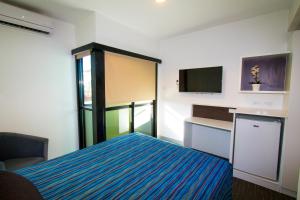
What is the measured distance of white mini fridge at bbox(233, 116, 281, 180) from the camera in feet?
6.72

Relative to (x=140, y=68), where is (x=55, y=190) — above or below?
below

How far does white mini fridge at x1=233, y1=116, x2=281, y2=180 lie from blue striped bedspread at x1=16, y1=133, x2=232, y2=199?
1.06 meters

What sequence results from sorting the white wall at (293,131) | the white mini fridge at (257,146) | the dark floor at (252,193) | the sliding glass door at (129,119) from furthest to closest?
1. the sliding glass door at (129,119)
2. the white mini fridge at (257,146)
3. the dark floor at (252,193)
4. the white wall at (293,131)

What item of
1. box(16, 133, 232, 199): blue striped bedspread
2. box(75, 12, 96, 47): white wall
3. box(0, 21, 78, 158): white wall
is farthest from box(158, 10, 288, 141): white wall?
box(0, 21, 78, 158): white wall

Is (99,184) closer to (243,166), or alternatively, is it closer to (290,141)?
(243,166)

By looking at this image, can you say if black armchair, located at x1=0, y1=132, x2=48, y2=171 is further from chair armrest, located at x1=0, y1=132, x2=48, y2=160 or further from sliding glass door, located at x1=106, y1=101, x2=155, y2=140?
sliding glass door, located at x1=106, y1=101, x2=155, y2=140

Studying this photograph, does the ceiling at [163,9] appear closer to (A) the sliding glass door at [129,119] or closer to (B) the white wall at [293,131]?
(B) the white wall at [293,131]

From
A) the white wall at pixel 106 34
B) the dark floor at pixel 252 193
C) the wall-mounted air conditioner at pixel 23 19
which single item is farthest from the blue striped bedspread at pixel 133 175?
the wall-mounted air conditioner at pixel 23 19

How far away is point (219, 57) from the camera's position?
2.89 meters

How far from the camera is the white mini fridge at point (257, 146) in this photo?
6.72 ft

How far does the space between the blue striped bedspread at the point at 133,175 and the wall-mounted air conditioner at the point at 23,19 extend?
2.00 m

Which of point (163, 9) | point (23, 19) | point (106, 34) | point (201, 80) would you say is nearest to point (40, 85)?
point (23, 19)

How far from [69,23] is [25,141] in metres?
2.19

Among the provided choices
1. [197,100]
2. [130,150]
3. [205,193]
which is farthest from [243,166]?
[130,150]
